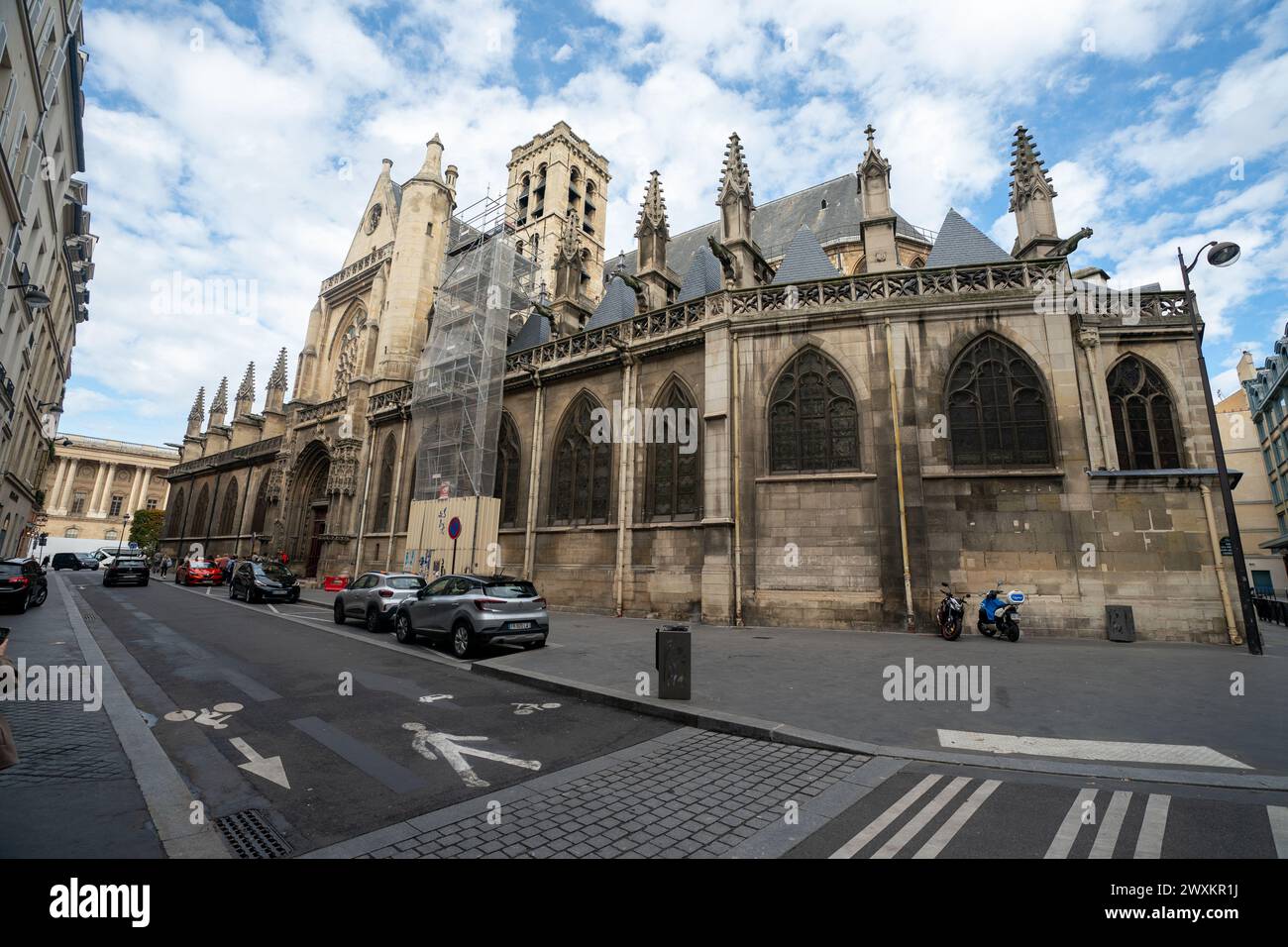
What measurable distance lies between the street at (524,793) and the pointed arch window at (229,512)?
1541 inches

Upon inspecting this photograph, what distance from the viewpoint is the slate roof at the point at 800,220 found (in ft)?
87.9

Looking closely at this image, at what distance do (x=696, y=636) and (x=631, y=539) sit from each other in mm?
5543

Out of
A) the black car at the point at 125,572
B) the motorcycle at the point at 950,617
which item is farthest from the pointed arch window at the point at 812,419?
the black car at the point at 125,572

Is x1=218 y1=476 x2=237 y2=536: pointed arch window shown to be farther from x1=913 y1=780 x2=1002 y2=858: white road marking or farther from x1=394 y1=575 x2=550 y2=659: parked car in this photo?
x1=913 y1=780 x2=1002 y2=858: white road marking

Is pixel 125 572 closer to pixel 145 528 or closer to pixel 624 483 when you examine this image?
pixel 624 483

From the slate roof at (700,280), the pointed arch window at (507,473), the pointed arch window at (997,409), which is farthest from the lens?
the slate roof at (700,280)

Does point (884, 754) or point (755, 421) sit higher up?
point (755, 421)

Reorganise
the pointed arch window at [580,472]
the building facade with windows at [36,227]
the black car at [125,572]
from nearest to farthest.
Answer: the building facade with windows at [36,227] → the pointed arch window at [580,472] → the black car at [125,572]

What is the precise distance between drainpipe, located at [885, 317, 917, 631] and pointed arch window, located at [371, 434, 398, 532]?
2169cm

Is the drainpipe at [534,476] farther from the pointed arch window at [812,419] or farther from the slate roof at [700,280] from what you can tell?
the pointed arch window at [812,419]

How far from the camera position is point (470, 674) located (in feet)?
28.2

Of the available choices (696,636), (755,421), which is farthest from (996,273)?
(696,636)

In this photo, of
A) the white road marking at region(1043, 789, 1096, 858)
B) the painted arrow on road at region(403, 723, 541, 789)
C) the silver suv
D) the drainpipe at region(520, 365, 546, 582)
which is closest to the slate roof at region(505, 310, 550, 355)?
the drainpipe at region(520, 365, 546, 582)
